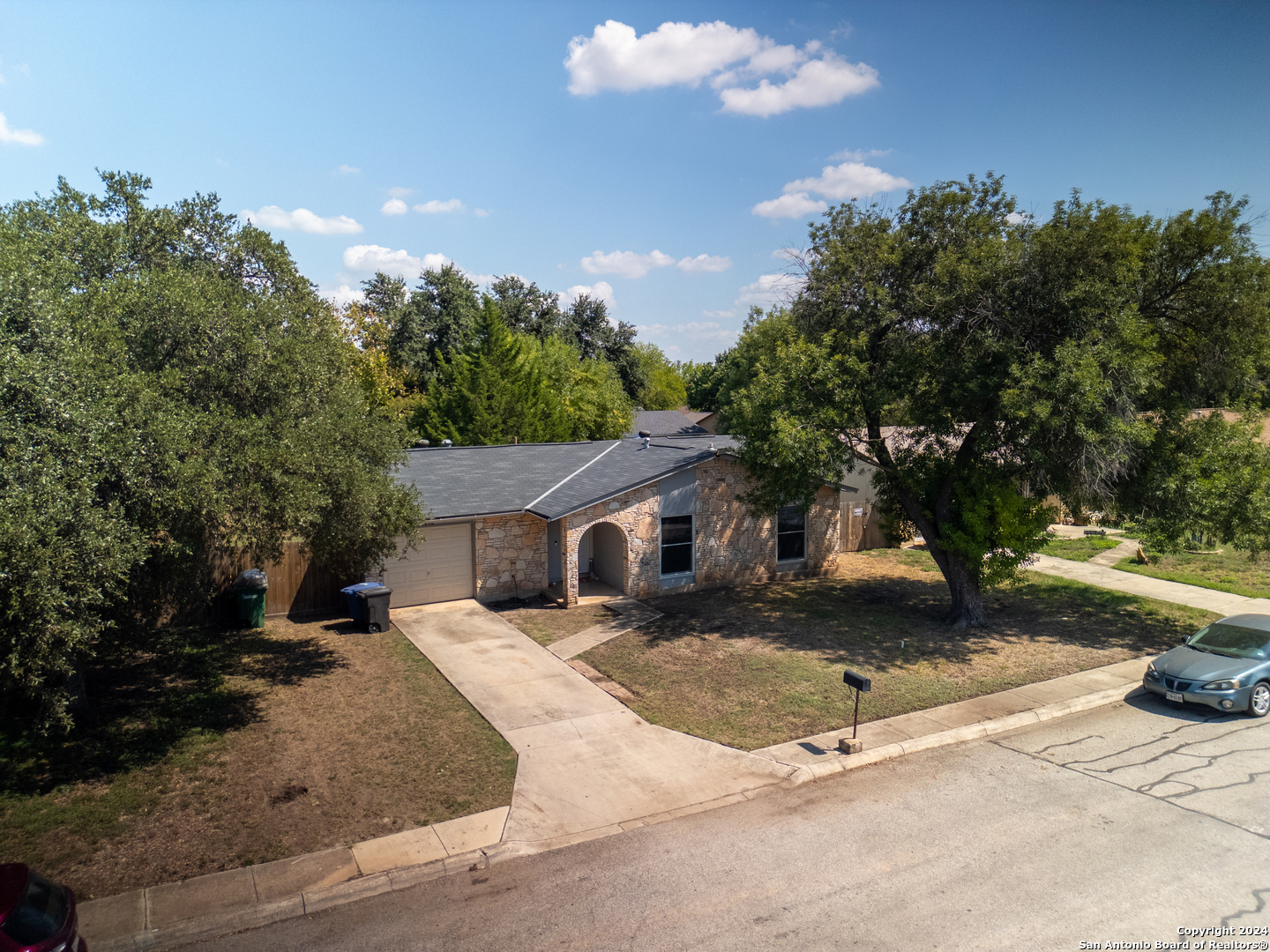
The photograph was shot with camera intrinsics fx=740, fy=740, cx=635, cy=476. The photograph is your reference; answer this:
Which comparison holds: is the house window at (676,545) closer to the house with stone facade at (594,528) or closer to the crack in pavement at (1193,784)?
the house with stone facade at (594,528)

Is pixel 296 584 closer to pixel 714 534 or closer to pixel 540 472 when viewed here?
pixel 540 472

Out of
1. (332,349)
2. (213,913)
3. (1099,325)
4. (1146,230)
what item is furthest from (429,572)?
(1146,230)

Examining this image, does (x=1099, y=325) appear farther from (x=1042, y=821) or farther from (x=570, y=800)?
(x=570, y=800)

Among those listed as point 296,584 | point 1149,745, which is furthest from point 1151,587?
point 296,584

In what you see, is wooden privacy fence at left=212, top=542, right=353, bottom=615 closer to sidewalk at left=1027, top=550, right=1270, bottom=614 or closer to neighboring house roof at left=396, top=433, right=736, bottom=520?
neighboring house roof at left=396, top=433, right=736, bottom=520

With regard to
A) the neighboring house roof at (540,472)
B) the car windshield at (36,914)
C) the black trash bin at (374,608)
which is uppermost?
the neighboring house roof at (540,472)

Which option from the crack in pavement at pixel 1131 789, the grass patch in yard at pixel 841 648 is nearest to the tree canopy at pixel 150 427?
the grass patch in yard at pixel 841 648
